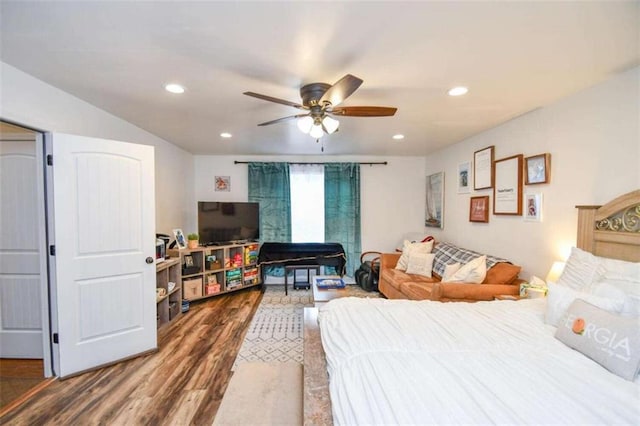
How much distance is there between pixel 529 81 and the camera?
6.86ft

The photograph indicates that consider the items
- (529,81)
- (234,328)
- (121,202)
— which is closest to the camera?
(529,81)

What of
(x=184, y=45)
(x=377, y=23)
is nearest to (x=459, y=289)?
(x=377, y=23)

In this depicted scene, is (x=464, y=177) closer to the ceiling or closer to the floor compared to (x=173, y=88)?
closer to the floor

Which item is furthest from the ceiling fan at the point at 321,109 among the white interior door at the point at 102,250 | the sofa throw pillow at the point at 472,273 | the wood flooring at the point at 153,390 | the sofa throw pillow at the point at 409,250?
the sofa throw pillow at the point at 409,250

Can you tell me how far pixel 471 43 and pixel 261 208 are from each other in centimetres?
396

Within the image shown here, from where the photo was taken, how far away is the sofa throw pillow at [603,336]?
3.99ft

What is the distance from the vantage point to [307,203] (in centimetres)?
505

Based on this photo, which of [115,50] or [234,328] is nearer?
[115,50]

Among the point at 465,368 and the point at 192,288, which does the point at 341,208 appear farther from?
the point at 465,368

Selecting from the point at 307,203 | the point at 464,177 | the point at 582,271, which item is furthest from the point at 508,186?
the point at 307,203

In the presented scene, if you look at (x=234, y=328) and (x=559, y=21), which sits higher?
(x=559, y=21)

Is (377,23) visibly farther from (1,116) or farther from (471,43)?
(1,116)

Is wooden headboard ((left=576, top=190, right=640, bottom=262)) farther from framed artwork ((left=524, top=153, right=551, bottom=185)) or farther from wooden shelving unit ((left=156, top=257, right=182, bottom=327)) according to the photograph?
wooden shelving unit ((left=156, top=257, right=182, bottom=327))

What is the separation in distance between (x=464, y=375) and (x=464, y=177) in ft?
11.0
